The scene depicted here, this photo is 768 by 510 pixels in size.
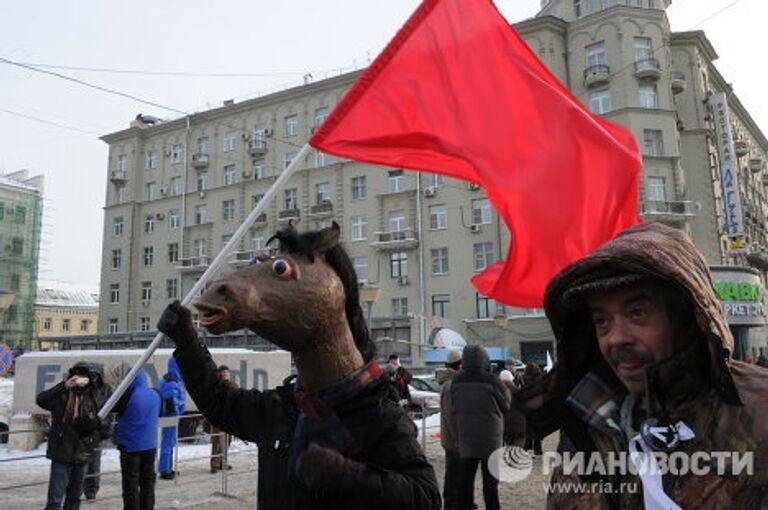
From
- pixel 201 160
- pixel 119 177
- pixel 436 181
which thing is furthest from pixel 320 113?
pixel 119 177

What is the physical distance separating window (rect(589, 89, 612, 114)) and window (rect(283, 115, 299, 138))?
18563mm

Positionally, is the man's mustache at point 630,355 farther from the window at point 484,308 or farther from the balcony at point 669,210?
the window at point 484,308

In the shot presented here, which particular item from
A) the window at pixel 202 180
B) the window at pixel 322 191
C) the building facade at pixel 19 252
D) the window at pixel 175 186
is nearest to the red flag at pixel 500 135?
the window at pixel 322 191

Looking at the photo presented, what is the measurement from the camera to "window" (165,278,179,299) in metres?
42.8

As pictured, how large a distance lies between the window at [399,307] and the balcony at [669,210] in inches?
543

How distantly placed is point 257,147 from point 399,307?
15.2 meters

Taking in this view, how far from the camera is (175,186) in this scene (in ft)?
147

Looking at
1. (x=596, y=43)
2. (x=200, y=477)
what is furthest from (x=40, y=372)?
(x=596, y=43)

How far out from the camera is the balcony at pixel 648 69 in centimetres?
3155

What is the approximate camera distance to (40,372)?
35.6 ft

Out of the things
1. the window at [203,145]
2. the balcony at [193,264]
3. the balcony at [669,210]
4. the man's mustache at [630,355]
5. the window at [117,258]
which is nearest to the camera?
the man's mustache at [630,355]

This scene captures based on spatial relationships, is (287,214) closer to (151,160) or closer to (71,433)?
(151,160)

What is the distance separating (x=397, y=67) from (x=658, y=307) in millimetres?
3422

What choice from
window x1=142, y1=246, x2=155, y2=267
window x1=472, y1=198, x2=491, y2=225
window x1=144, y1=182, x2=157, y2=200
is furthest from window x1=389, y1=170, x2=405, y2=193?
window x1=144, y1=182, x2=157, y2=200
